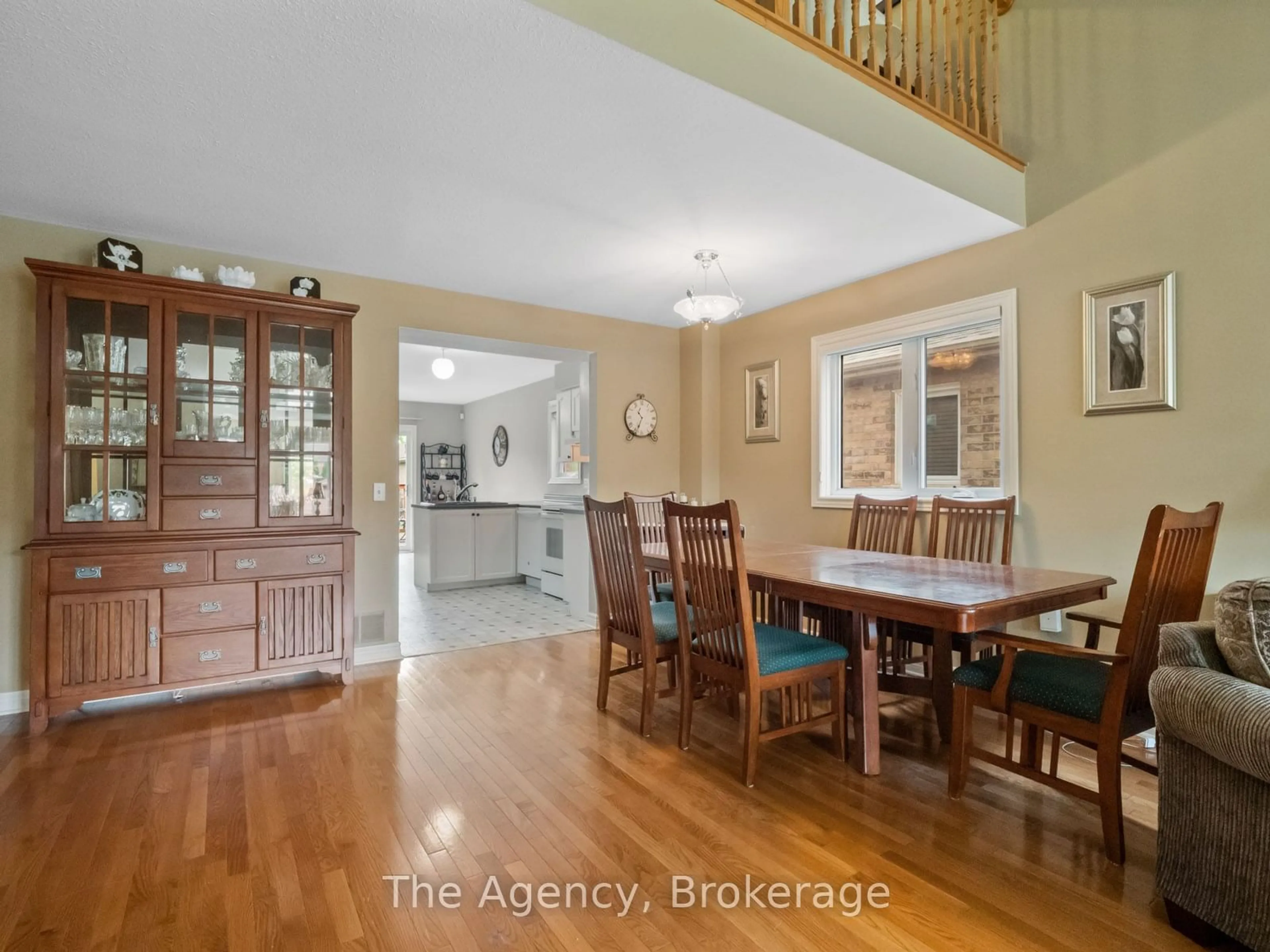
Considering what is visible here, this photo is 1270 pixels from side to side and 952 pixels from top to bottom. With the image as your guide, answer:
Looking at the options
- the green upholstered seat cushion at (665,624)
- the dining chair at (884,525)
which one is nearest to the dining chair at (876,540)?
the dining chair at (884,525)

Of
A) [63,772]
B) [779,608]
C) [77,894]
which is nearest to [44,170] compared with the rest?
[63,772]

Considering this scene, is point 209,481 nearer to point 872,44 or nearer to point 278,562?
point 278,562

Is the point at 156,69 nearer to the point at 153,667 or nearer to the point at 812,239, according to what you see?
the point at 153,667

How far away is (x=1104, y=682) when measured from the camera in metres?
1.83

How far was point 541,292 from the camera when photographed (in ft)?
14.0

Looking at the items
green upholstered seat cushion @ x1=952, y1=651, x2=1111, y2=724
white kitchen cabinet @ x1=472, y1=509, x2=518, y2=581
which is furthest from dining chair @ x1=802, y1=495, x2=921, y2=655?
white kitchen cabinet @ x1=472, y1=509, x2=518, y2=581

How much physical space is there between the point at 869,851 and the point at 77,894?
7.07ft

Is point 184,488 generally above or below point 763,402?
below

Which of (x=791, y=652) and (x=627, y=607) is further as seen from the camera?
(x=627, y=607)

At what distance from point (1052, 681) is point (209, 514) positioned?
3680 mm

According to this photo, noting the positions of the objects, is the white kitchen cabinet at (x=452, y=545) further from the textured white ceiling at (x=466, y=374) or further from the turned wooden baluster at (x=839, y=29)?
the turned wooden baluster at (x=839, y=29)

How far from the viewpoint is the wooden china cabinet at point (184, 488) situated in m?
2.79

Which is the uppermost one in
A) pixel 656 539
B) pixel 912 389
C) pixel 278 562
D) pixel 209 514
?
pixel 912 389

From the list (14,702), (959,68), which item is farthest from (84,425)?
(959,68)
